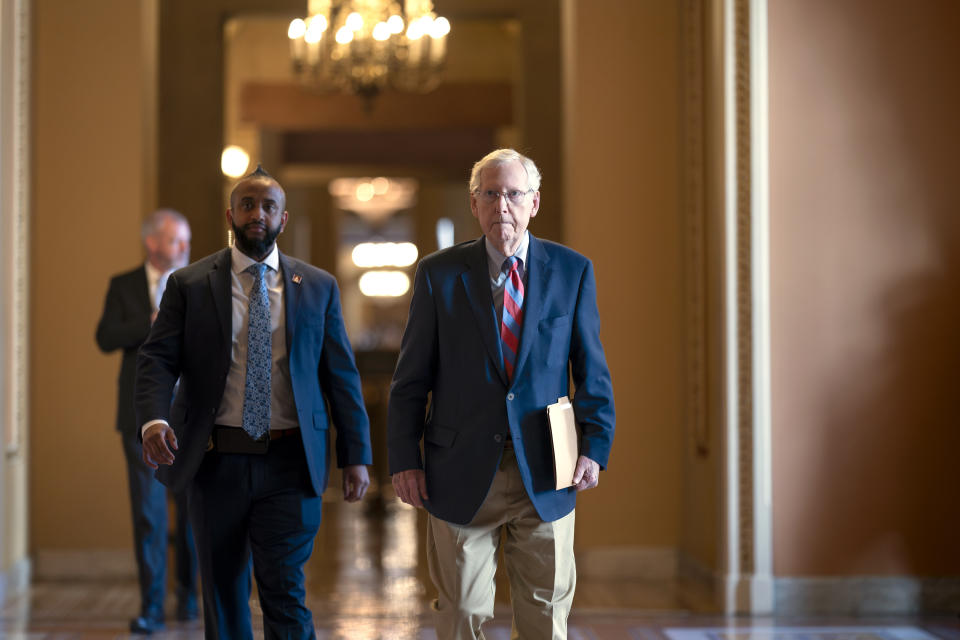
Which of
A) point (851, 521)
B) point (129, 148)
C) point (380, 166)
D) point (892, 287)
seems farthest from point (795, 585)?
point (380, 166)

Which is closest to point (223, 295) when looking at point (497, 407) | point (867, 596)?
point (497, 407)

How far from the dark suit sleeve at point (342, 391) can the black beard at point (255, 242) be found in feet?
0.79

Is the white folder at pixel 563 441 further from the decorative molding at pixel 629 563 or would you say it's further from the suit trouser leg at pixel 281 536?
the decorative molding at pixel 629 563

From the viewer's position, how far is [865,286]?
5.14 meters

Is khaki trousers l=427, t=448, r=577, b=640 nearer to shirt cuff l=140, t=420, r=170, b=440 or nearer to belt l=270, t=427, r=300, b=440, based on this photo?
belt l=270, t=427, r=300, b=440

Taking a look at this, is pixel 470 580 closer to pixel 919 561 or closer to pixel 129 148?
pixel 919 561

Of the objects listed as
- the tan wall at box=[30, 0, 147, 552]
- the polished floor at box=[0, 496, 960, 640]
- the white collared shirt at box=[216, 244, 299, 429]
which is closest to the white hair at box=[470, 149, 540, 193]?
the white collared shirt at box=[216, 244, 299, 429]

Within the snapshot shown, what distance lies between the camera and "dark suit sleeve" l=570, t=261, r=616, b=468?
9.68 ft

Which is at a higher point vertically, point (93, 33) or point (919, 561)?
point (93, 33)

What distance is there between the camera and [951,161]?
5176 mm

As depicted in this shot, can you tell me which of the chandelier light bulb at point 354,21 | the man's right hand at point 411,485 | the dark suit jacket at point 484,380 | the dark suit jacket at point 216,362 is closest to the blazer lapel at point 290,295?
the dark suit jacket at point 216,362

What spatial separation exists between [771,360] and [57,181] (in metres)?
3.68

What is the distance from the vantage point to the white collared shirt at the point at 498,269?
299 centimetres

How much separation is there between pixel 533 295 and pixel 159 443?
1078mm
